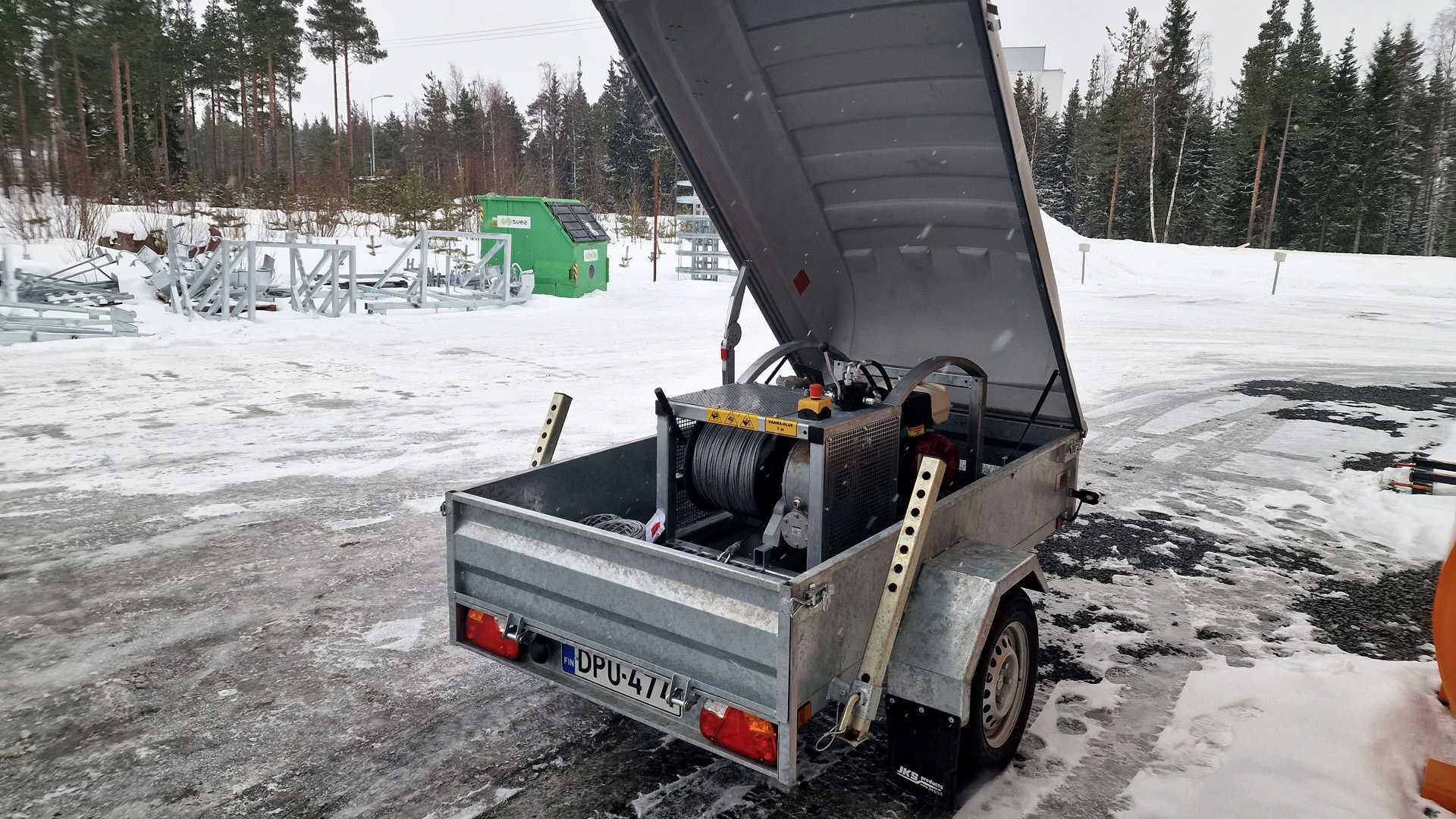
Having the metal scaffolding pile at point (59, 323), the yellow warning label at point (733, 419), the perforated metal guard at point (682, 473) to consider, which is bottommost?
the metal scaffolding pile at point (59, 323)

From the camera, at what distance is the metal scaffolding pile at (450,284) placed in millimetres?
17859

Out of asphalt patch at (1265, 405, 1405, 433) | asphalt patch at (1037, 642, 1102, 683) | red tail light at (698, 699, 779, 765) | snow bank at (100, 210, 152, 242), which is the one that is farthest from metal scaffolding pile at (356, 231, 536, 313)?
red tail light at (698, 699, 779, 765)

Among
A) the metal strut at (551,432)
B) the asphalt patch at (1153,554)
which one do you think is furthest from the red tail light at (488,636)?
the asphalt patch at (1153,554)

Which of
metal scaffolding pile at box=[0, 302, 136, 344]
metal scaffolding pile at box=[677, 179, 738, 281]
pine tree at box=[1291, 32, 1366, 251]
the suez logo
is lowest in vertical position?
the suez logo

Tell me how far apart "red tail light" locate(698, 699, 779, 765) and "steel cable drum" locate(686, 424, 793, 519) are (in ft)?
3.50

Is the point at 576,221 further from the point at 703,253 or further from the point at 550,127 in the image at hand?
the point at 550,127

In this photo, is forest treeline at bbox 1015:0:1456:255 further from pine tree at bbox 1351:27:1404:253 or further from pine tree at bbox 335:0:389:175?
pine tree at bbox 335:0:389:175

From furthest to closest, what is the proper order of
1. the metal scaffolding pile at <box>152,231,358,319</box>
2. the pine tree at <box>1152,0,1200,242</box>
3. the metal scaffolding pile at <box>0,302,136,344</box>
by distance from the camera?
1. the pine tree at <box>1152,0,1200,242</box>
2. the metal scaffolding pile at <box>152,231,358,319</box>
3. the metal scaffolding pile at <box>0,302,136,344</box>

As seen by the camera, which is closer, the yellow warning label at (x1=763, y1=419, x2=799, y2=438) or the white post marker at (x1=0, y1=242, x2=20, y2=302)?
the yellow warning label at (x1=763, y1=419, x2=799, y2=438)

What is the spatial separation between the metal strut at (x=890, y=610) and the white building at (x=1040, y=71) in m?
68.8

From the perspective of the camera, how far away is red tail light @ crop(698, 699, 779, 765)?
8.36 ft

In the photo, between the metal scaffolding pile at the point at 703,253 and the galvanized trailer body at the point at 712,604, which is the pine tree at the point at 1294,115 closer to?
the metal scaffolding pile at the point at 703,253

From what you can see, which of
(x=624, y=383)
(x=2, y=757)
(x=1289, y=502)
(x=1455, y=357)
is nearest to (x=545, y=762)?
(x=2, y=757)

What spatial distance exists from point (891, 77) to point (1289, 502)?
5.06m
